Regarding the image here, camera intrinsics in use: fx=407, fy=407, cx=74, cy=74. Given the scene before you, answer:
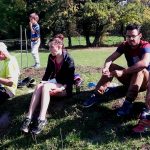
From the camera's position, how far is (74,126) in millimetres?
6801

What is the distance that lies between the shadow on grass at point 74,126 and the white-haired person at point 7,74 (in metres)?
0.44

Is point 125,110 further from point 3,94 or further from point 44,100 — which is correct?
point 3,94

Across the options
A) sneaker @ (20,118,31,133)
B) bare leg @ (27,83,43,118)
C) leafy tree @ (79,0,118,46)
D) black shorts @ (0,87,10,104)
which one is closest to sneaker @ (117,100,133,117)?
bare leg @ (27,83,43,118)

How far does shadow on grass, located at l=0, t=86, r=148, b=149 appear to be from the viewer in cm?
636

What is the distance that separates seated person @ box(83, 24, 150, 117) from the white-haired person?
143 cm

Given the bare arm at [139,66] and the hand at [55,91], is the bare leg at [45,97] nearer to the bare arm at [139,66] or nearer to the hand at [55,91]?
the hand at [55,91]

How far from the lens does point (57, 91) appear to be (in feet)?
23.9

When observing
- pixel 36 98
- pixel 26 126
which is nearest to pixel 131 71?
pixel 36 98

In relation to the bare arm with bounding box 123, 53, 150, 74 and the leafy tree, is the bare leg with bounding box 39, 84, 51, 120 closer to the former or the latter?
the bare arm with bounding box 123, 53, 150, 74

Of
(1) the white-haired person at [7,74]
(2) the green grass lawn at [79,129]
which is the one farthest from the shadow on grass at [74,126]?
(1) the white-haired person at [7,74]

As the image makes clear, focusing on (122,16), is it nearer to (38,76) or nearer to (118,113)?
(38,76)

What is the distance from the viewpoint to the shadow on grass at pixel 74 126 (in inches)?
250

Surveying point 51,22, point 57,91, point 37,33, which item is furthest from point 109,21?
point 57,91

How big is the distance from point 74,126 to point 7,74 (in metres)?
1.68
